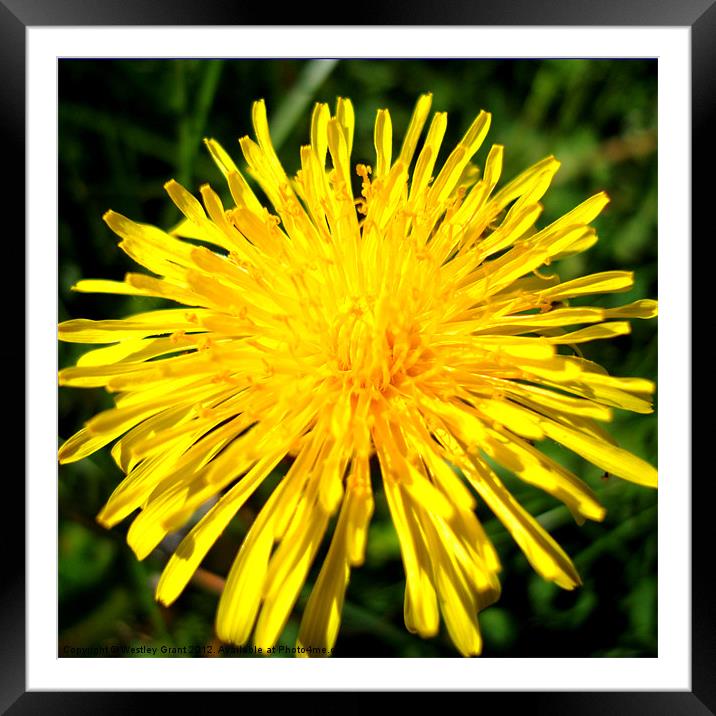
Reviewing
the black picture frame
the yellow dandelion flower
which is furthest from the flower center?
the black picture frame

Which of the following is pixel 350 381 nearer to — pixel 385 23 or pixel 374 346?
pixel 374 346

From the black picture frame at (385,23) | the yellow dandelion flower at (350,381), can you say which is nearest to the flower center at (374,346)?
the yellow dandelion flower at (350,381)

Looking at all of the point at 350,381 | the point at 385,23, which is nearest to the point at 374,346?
the point at 350,381

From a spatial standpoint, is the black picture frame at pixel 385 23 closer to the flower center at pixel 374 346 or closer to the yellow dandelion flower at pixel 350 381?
the yellow dandelion flower at pixel 350 381

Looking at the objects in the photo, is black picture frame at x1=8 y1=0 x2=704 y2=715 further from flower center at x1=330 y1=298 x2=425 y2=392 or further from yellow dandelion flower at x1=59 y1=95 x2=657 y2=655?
flower center at x1=330 y1=298 x2=425 y2=392

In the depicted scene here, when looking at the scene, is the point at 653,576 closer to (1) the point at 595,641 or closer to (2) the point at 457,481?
(1) the point at 595,641

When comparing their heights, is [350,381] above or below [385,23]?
below

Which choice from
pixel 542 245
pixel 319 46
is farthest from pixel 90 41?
pixel 542 245
